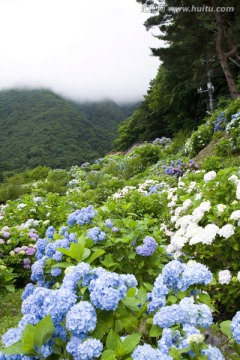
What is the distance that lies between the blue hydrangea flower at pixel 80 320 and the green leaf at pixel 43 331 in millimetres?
77

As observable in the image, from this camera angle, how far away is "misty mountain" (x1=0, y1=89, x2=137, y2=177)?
37375 millimetres

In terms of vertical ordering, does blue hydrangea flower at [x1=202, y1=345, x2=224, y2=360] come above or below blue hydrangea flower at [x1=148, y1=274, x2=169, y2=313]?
below

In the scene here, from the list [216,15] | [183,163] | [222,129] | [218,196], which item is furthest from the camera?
[216,15]

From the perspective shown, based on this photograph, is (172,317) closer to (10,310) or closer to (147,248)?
(147,248)

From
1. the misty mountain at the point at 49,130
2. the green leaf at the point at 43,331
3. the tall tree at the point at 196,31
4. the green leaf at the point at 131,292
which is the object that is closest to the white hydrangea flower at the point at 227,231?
the green leaf at the point at 131,292

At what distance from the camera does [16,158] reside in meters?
37.4

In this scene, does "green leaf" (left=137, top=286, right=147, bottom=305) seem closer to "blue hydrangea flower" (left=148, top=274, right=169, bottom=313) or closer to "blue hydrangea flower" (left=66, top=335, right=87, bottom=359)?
"blue hydrangea flower" (left=148, top=274, right=169, bottom=313)

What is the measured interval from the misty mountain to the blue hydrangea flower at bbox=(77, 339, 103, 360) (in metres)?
32.5

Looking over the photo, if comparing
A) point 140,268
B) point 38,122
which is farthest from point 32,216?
point 38,122

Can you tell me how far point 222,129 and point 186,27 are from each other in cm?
629

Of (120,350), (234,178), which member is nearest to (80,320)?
(120,350)

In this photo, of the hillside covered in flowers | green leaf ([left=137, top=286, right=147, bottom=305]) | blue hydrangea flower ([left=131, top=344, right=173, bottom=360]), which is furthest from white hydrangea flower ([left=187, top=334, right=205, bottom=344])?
green leaf ([left=137, top=286, right=147, bottom=305])

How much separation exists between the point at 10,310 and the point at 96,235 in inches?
78.6

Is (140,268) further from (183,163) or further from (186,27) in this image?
(186,27)
